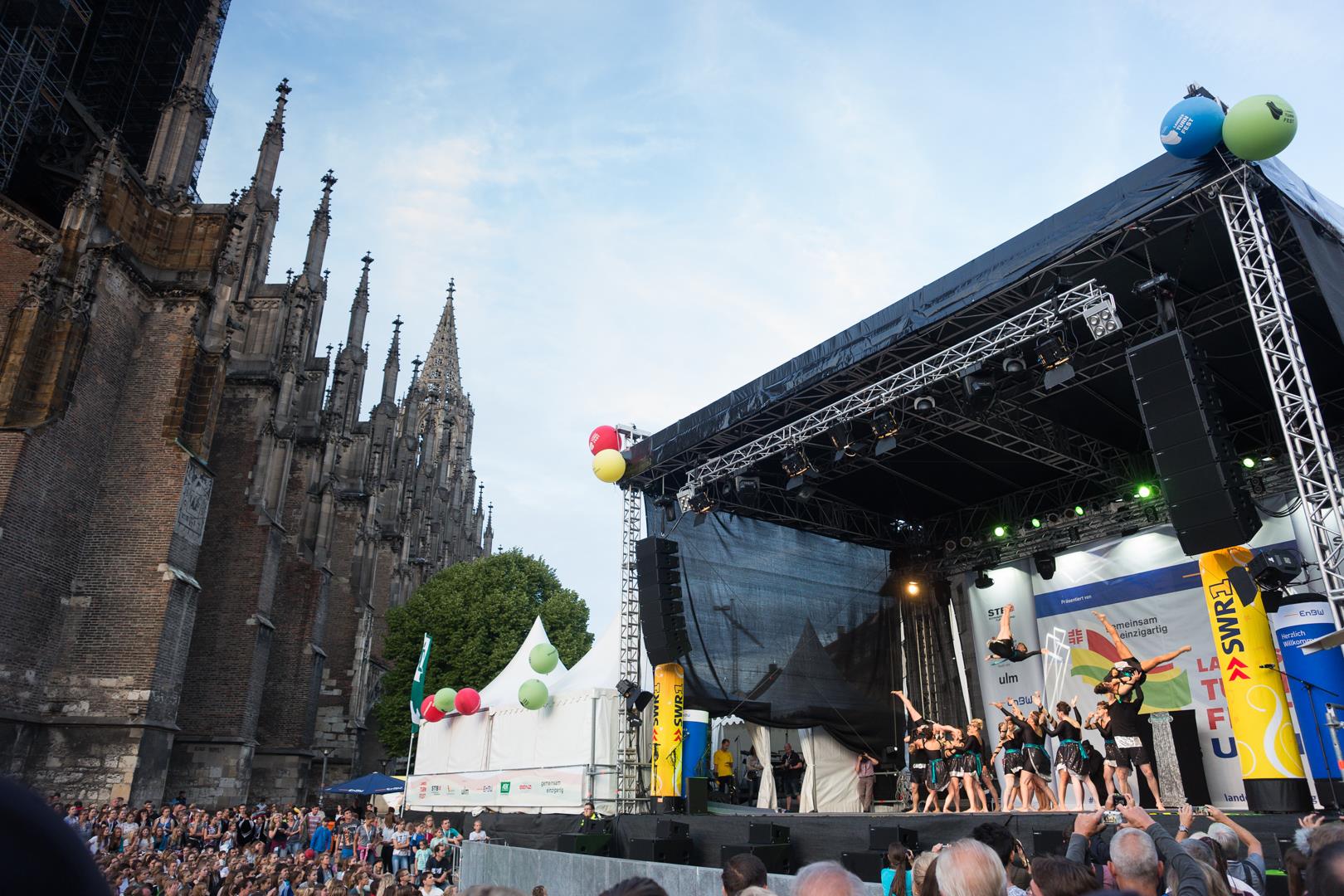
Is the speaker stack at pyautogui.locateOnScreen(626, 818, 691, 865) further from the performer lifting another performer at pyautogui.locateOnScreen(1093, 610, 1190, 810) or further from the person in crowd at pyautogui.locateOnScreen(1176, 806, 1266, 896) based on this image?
the person in crowd at pyautogui.locateOnScreen(1176, 806, 1266, 896)

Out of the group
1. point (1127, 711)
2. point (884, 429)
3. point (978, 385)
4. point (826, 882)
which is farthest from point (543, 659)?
point (826, 882)

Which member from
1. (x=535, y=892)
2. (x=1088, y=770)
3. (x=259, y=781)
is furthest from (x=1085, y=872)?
(x=259, y=781)

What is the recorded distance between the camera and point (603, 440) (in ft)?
53.0

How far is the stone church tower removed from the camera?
15.8 metres

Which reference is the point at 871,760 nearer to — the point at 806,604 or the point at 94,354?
the point at 806,604

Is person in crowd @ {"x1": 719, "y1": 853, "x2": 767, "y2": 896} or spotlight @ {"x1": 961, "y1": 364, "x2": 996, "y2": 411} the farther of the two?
spotlight @ {"x1": 961, "y1": 364, "x2": 996, "y2": 411}

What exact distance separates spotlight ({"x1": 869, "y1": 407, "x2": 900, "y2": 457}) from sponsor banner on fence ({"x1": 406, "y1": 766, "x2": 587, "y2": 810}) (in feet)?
26.0

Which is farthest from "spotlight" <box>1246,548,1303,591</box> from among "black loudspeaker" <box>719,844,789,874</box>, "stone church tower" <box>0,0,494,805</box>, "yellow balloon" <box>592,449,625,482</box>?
"stone church tower" <box>0,0,494,805</box>

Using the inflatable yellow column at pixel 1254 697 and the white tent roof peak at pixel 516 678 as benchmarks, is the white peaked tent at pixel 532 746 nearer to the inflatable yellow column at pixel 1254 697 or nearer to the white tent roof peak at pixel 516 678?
the white tent roof peak at pixel 516 678

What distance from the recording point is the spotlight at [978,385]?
11000 mm

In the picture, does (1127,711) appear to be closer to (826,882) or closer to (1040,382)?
(1040,382)

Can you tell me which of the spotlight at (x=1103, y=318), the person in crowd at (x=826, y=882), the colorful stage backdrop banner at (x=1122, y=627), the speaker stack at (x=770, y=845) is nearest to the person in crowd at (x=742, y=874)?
the person in crowd at (x=826, y=882)

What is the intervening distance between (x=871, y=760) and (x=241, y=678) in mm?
14122

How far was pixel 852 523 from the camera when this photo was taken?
57.1ft
